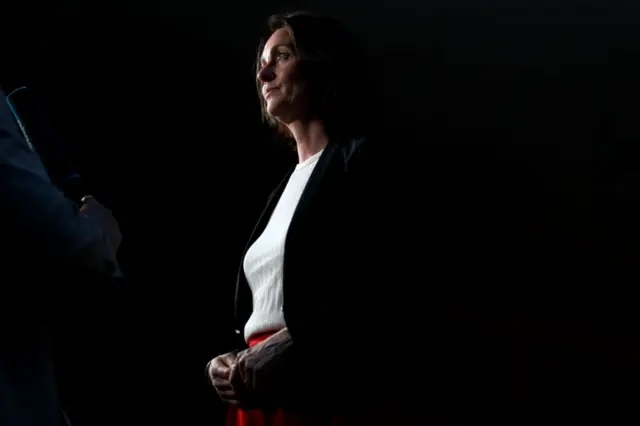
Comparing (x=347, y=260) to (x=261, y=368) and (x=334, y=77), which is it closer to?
(x=261, y=368)

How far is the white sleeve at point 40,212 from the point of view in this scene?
665 millimetres

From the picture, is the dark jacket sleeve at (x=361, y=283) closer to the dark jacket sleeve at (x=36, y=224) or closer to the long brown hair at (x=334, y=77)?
the long brown hair at (x=334, y=77)

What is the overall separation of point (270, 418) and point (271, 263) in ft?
0.67

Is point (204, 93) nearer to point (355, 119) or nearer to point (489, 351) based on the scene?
point (489, 351)

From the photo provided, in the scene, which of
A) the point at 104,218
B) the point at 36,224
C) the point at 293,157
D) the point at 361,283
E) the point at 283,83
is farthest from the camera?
the point at 293,157

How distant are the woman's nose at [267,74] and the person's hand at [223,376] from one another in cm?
41

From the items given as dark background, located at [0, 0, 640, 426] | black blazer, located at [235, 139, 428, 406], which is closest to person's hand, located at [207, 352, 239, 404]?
black blazer, located at [235, 139, 428, 406]

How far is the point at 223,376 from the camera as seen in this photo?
0.97 m

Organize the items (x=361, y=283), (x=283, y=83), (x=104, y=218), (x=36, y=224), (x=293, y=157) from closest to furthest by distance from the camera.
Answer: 1. (x=36, y=224)
2. (x=104, y=218)
3. (x=361, y=283)
4. (x=283, y=83)
5. (x=293, y=157)

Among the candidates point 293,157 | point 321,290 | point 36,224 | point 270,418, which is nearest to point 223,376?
point 270,418

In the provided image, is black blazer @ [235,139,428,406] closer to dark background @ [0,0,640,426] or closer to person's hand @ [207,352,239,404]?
person's hand @ [207,352,239,404]

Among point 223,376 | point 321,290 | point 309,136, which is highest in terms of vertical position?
point 309,136

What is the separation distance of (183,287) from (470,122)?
1.16 m

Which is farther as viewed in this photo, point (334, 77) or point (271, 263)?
point (334, 77)
